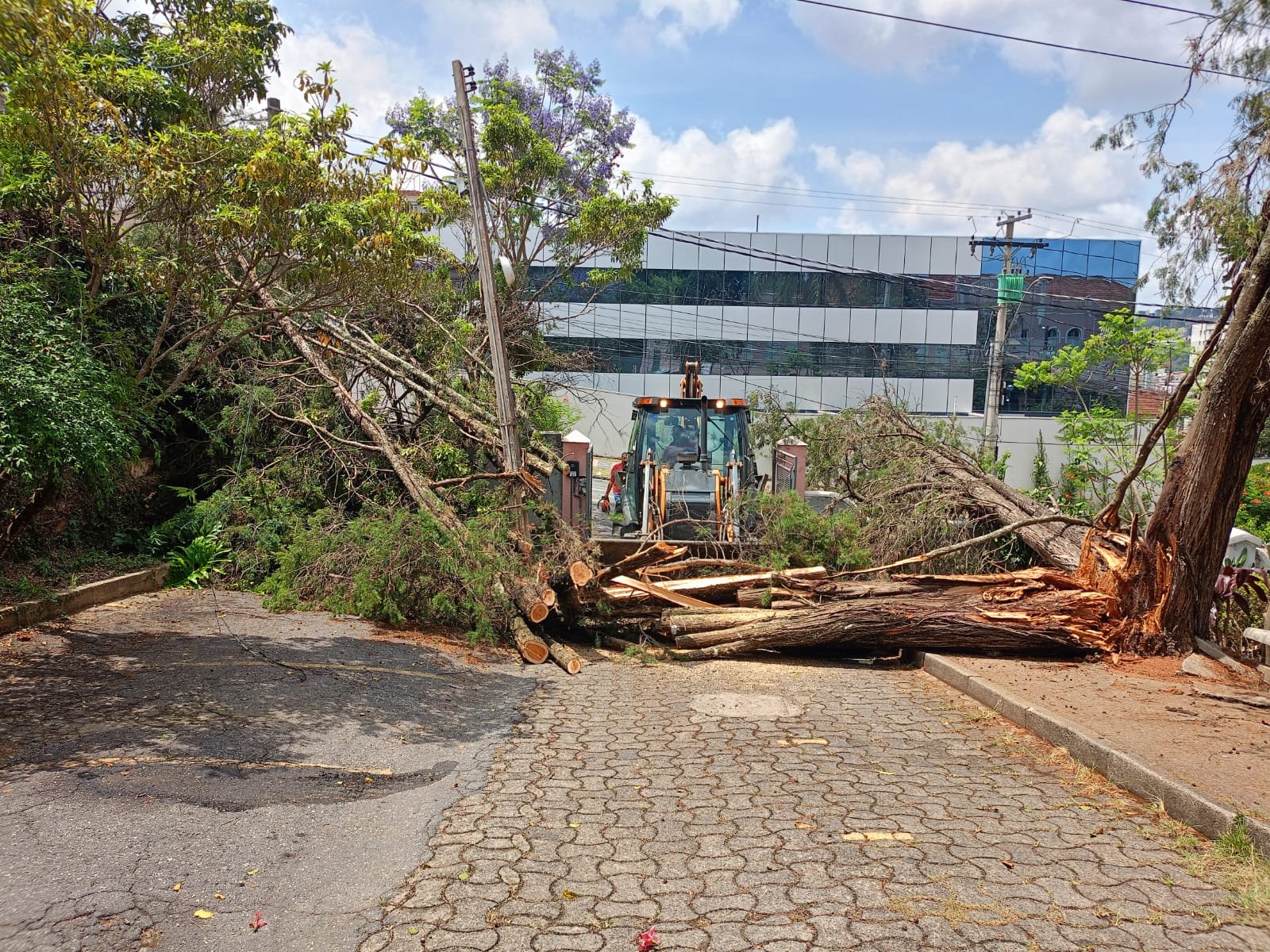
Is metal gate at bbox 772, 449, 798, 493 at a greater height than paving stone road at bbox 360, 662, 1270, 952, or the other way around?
metal gate at bbox 772, 449, 798, 493

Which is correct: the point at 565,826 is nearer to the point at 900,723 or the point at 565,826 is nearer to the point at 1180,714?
the point at 900,723

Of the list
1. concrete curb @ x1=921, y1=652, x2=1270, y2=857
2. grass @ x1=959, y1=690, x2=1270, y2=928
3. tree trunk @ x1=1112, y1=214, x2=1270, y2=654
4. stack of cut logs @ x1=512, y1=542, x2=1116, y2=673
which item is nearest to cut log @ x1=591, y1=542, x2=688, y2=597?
stack of cut logs @ x1=512, y1=542, x2=1116, y2=673

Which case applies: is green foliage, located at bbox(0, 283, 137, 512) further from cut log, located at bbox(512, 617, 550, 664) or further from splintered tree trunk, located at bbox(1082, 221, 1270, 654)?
splintered tree trunk, located at bbox(1082, 221, 1270, 654)

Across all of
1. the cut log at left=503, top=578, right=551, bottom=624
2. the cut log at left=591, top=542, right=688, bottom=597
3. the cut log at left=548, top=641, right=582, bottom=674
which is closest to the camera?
the cut log at left=548, top=641, right=582, bottom=674

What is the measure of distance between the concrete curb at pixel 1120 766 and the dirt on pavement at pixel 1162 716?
123 mm

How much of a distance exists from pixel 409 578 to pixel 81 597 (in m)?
3.04

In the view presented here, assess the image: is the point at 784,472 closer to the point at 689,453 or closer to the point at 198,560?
the point at 689,453

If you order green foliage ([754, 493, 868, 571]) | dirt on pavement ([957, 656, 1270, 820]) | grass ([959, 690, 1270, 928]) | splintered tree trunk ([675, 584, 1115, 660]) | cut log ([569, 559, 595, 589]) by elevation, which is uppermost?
green foliage ([754, 493, 868, 571])

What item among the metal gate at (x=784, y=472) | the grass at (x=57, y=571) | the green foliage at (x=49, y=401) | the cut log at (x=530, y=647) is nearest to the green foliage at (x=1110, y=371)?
the metal gate at (x=784, y=472)

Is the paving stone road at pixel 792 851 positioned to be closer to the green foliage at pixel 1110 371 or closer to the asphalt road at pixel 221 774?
the asphalt road at pixel 221 774

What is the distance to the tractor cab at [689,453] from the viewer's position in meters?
12.0

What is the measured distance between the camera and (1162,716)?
6734 millimetres

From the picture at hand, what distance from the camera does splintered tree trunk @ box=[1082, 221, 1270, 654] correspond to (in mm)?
7699

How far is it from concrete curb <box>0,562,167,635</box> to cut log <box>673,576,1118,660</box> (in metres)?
6.05
